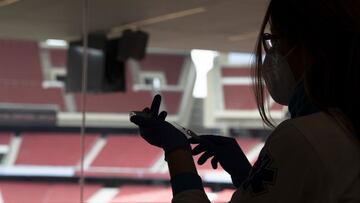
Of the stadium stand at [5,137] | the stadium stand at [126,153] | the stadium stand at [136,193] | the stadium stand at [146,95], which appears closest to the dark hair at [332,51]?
the stadium stand at [136,193]

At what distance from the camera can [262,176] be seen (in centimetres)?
67

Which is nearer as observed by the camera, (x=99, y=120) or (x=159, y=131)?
(x=159, y=131)

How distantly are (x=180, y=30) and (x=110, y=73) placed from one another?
54 centimetres

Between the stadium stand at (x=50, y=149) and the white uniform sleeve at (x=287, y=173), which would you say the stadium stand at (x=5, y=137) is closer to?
the stadium stand at (x=50, y=149)

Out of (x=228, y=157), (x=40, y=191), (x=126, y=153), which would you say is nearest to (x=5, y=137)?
(x=40, y=191)

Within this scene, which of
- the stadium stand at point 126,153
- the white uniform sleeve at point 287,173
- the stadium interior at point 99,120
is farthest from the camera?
the stadium stand at point 126,153

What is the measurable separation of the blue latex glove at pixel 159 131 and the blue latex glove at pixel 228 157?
0.14 m

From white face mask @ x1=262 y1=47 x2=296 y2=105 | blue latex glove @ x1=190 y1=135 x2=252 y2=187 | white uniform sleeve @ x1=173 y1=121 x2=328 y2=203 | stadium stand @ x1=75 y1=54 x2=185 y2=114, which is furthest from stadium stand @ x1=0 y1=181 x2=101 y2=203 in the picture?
white uniform sleeve @ x1=173 y1=121 x2=328 y2=203

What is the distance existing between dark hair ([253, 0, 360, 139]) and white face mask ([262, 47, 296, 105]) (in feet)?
0.17

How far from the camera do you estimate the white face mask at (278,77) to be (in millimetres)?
763

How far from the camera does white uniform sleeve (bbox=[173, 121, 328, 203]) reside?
25.2 inches

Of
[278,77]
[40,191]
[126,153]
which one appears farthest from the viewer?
[126,153]

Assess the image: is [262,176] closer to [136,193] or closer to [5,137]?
[136,193]

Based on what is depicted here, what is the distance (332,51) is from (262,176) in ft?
0.57
